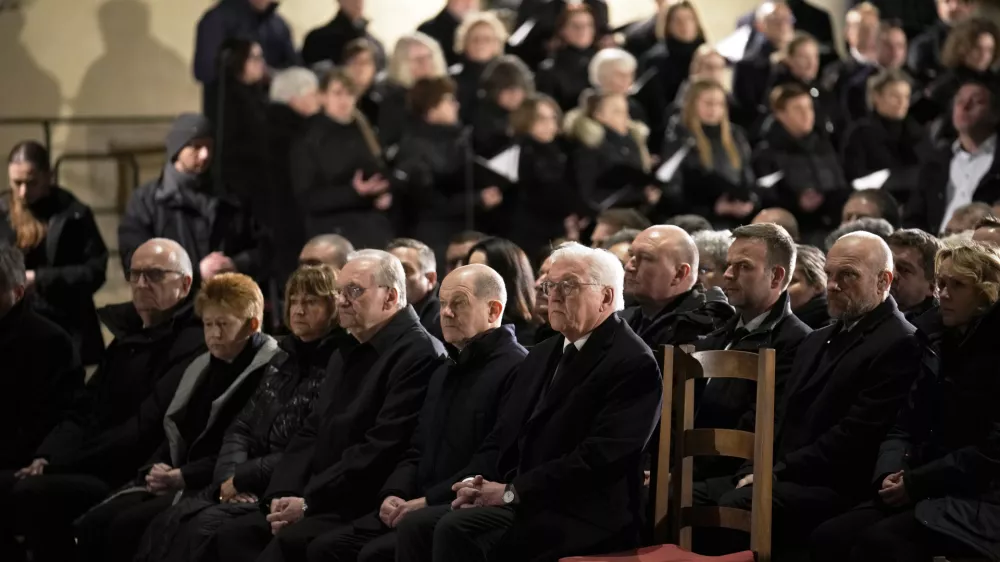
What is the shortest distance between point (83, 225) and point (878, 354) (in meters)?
4.28

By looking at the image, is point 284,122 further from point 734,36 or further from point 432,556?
point 432,556

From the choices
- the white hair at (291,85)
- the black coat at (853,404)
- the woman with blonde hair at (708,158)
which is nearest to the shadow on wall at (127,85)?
the white hair at (291,85)

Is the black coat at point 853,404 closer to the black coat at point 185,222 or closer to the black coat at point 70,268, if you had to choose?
the black coat at point 185,222

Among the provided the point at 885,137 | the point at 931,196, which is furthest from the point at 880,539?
the point at 885,137

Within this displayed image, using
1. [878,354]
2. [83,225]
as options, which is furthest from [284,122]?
[878,354]

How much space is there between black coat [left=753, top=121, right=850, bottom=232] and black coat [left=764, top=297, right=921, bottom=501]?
4.03m

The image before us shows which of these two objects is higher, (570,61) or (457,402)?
(570,61)

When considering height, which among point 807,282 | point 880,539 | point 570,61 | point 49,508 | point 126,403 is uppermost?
point 570,61

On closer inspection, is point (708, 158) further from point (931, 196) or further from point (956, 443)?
point (956, 443)

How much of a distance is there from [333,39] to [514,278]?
13.1 ft

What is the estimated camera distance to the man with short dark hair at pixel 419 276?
5707 mm

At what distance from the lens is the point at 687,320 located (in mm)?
4730

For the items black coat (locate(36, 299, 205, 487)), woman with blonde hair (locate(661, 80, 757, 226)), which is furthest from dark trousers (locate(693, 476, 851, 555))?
woman with blonde hair (locate(661, 80, 757, 226))

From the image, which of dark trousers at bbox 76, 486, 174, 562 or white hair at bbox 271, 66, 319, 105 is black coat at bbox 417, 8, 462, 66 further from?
dark trousers at bbox 76, 486, 174, 562
